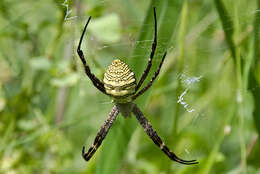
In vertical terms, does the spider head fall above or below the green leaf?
above

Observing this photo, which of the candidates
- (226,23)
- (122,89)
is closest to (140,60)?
(122,89)

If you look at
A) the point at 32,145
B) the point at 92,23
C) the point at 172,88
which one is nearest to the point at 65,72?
the point at 92,23

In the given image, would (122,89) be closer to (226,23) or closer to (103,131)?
(103,131)

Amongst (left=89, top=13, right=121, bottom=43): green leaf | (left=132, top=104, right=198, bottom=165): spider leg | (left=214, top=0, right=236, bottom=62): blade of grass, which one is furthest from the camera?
(left=89, top=13, right=121, bottom=43): green leaf

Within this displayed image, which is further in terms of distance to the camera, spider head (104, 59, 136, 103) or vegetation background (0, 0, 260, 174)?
vegetation background (0, 0, 260, 174)

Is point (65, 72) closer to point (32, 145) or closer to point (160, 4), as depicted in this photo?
point (32, 145)

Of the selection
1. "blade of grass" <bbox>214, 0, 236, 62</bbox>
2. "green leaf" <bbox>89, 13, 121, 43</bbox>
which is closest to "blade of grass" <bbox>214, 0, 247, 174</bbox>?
"blade of grass" <bbox>214, 0, 236, 62</bbox>

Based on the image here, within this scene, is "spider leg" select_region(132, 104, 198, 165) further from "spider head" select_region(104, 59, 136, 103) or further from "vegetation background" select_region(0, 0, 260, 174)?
"spider head" select_region(104, 59, 136, 103)

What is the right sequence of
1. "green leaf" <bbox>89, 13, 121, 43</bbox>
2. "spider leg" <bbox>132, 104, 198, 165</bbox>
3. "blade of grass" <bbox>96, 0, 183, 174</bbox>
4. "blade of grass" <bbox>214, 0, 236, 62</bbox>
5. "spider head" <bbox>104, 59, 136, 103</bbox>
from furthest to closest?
1. "green leaf" <bbox>89, 13, 121, 43</bbox>
2. "spider leg" <bbox>132, 104, 198, 165</bbox>
3. "blade of grass" <bbox>214, 0, 236, 62</bbox>
4. "blade of grass" <bbox>96, 0, 183, 174</bbox>
5. "spider head" <bbox>104, 59, 136, 103</bbox>

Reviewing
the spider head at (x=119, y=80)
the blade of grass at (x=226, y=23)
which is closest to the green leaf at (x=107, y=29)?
the blade of grass at (x=226, y=23)
